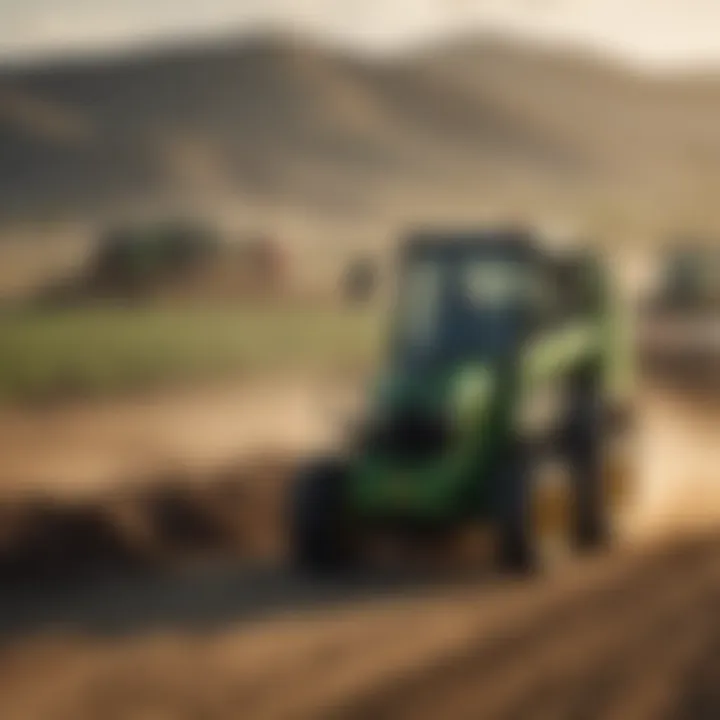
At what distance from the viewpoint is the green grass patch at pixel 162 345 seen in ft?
21.0

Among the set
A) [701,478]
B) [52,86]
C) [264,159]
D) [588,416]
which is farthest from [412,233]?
[701,478]

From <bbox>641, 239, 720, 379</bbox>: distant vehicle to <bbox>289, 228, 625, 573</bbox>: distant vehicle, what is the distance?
0.60m

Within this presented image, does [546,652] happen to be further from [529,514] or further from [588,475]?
[588,475]

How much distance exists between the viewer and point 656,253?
23.7ft

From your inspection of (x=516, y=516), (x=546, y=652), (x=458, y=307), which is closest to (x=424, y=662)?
(x=546, y=652)

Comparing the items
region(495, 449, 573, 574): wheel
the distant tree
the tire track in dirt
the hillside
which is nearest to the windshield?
the distant tree

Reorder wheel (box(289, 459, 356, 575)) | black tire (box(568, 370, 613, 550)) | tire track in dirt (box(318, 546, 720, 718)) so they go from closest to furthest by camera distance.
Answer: tire track in dirt (box(318, 546, 720, 718)) < wheel (box(289, 459, 356, 575)) < black tire (box(568, 370, 613, 550))

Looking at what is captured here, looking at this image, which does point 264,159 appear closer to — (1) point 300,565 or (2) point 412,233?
(2) point 412,233

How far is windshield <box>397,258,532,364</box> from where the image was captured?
664cm

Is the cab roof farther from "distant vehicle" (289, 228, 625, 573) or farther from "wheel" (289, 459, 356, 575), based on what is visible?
"wheel" (289, 459, 356, 575)

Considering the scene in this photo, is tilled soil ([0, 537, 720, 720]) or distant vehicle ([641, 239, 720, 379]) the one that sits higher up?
distant vehicle ([641, 239, 720, 379])

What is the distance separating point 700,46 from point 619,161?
0.59 m

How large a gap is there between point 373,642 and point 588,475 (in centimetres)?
183

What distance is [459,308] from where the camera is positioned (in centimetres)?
671
